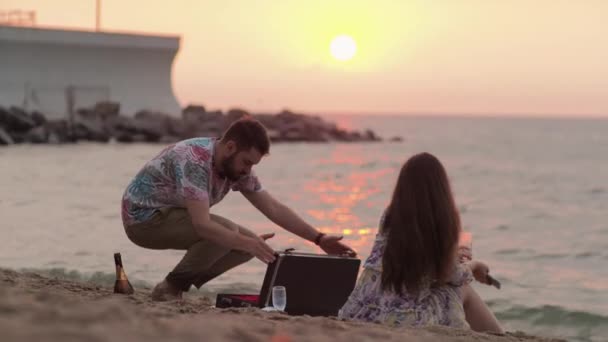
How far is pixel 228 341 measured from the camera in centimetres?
285

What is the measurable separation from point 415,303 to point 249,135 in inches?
44.7

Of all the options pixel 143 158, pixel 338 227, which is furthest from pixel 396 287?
pixel 143 158

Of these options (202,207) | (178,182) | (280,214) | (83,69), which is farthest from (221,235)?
(83,69)

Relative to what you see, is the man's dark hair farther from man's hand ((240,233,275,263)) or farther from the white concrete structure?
the white concrete structure

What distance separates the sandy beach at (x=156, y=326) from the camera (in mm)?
2641

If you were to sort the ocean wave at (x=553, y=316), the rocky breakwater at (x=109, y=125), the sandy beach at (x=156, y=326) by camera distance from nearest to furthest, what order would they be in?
1. the sandy beach at (x=156, y=326)
2. the ocean wave at (x=553, y=316)
3. the rocky breakwater at (x=109, y=125)

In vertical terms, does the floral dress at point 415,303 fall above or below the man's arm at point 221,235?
below

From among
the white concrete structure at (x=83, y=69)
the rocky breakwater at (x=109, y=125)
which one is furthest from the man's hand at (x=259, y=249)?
the white concrete structure at (x=83, y=69)

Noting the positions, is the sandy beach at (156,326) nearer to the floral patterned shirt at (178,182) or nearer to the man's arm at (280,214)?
the floral patterned shirt at (178,182)

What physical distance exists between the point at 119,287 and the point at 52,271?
2.21 meters

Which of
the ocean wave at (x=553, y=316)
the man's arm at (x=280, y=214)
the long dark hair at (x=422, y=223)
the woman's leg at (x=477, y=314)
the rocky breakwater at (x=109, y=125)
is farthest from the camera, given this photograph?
the rocky breakwater at (x=109, y=125)

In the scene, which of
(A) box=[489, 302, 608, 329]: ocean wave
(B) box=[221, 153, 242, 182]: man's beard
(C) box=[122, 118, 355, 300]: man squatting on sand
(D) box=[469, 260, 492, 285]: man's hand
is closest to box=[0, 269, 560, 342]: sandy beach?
(D) box=[469, 260, 492, 285]: man's hand

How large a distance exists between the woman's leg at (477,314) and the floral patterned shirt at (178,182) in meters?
1.28

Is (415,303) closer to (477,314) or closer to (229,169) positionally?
(477,314)
